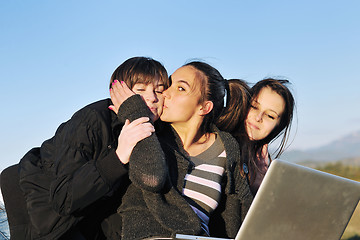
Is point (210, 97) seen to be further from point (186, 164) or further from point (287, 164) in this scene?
point (287, 164)

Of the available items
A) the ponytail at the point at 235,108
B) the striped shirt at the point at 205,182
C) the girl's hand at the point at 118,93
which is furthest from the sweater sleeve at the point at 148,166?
the ponytail at the point at 235,108

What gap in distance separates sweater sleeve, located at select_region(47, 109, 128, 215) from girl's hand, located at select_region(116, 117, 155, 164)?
0.04m

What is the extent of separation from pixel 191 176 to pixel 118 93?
645mm

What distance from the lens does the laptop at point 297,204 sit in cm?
168

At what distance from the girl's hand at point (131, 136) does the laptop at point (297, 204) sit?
554mm

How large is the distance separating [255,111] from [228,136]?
0.42 m

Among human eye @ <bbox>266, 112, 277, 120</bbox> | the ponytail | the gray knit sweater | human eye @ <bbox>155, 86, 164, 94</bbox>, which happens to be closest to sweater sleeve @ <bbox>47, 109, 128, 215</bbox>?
the gray knit sweater

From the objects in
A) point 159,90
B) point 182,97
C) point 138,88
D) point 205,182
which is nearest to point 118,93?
point 138,88

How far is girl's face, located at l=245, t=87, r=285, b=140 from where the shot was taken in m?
3.11

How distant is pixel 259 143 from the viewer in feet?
11.0

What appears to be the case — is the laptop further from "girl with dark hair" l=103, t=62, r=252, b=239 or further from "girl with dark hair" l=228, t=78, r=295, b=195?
"girl with dark hair" l=228, t=78, r=295, b=195

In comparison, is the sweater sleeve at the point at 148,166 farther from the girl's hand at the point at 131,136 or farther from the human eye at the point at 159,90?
the human eye at the point at 159,90

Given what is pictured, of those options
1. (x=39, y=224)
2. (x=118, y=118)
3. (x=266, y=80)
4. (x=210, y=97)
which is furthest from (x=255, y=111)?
(x=39, y=224)

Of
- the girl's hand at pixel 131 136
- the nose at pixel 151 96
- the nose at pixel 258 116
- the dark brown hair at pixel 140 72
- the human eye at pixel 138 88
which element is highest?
the dark brown hair at pixel 140 72
